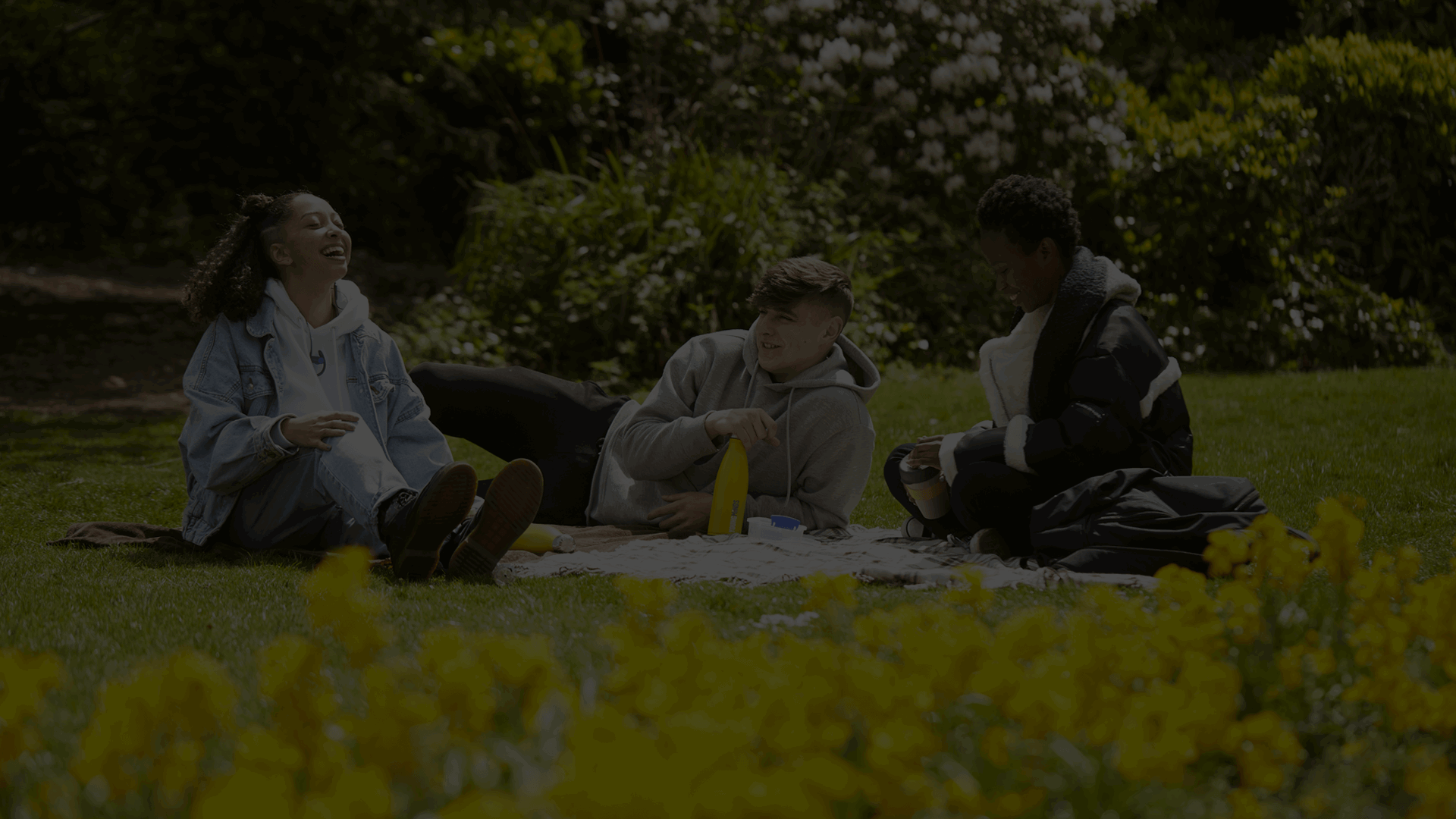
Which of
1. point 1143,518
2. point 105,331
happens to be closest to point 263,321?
point 1143,518

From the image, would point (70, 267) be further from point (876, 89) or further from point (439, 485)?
point (439, 485)

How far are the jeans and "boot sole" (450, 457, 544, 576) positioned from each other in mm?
324

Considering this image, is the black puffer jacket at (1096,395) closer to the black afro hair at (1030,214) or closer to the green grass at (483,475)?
the black afro hair at (1030,214)

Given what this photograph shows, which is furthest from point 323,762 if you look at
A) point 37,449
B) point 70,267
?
point 70,267

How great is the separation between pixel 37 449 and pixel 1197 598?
6.90m

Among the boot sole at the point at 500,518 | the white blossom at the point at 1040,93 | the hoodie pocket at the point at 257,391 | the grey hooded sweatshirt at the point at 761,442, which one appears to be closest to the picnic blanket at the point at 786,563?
the boot sole at the point at 500,518

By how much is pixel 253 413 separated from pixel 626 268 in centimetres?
465

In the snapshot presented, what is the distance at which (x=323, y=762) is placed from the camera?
57.0 inches

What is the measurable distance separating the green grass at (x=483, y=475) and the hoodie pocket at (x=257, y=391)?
1.71 ft

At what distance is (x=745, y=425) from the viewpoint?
4.03 metres

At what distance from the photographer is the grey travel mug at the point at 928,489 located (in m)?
4.22

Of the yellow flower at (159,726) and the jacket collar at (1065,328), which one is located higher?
the jacket collar at (1065,328)

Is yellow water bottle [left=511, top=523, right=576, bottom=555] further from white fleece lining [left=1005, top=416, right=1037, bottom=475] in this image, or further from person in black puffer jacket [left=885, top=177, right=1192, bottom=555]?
white fleece lining [left=1005, top=416, right=1037, bottom=475]

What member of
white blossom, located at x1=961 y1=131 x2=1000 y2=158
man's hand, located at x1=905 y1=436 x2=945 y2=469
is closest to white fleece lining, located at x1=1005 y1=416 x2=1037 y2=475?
man's hand, located at x1=905 y1=436 x2=945 y2=469
